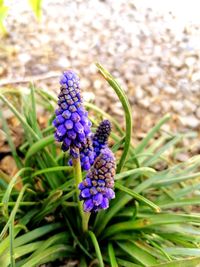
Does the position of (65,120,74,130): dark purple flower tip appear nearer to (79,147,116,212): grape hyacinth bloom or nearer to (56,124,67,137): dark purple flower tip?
(56,124,67,137): dark purple flower tip

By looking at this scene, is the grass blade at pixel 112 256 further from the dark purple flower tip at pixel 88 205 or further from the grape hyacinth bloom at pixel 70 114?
the grape hyacinth bloom at pixel 70 114

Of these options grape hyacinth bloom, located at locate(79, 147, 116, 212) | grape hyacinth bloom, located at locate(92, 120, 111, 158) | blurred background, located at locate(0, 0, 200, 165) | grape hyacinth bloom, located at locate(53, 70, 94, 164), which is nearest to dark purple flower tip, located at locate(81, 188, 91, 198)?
grape hyacinth bloom, located at locate(79, 147, 116, 212)

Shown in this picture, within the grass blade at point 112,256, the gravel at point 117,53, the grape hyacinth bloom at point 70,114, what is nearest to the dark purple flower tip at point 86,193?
the grape hyacinth bloom at point 70,114

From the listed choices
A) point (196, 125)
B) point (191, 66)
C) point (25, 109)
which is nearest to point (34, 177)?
point (25, 109)

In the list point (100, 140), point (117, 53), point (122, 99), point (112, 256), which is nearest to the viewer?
point (122, 99)

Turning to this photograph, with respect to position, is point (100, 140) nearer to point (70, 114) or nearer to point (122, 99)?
point (122, 99)

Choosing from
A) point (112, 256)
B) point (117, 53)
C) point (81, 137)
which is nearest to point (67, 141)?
point (81, 137)
